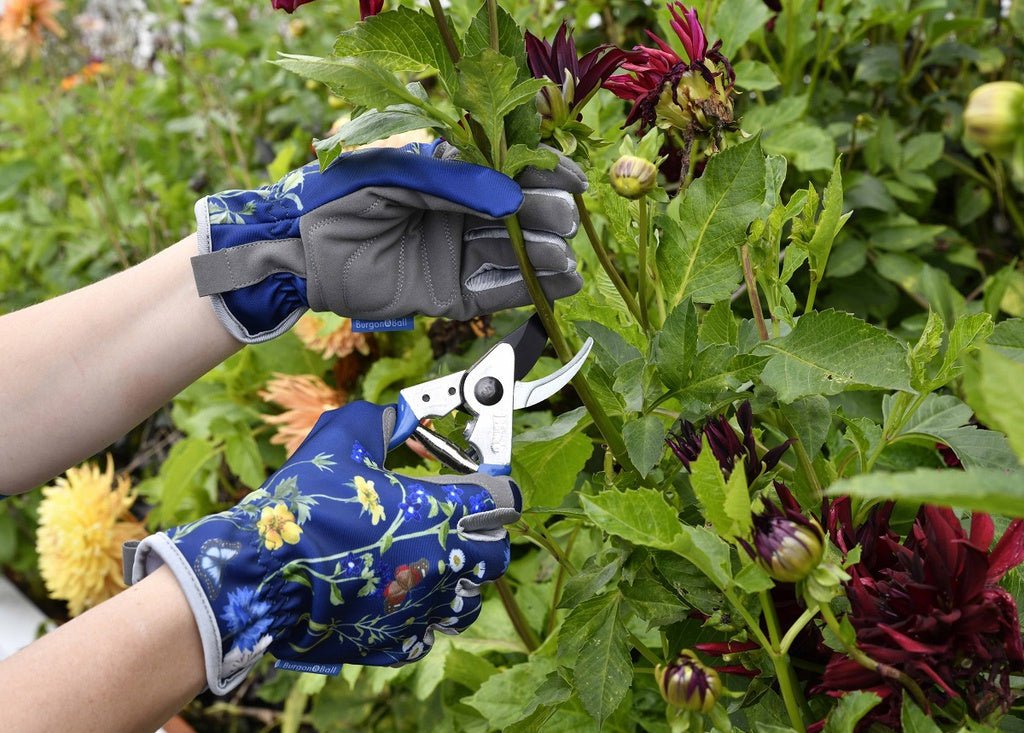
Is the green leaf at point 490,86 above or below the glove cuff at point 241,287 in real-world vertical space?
above

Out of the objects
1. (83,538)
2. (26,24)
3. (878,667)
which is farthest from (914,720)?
(26,24)

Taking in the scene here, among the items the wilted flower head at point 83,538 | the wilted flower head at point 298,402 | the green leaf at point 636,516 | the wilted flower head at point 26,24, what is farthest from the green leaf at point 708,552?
the wilted flower head at point 26,24

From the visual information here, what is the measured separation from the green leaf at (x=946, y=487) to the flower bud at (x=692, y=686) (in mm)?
188

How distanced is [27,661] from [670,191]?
60 cm

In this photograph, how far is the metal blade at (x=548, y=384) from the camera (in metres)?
0.64

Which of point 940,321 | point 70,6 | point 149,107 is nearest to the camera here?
point 940,321

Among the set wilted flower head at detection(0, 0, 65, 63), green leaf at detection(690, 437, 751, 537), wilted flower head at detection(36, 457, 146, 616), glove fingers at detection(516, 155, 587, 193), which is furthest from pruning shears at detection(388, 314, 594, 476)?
wilted flower head at detection(0, 0, 65, 63)

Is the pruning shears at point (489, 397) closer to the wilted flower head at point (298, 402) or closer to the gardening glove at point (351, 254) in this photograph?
the gardening glove at point (351, 254)

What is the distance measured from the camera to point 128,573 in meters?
0.67

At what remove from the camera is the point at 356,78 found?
0.54 m

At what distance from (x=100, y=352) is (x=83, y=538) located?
0.68 meters

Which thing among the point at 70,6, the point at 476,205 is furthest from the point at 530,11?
the point at 70,6

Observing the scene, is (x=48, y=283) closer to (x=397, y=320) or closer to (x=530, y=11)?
(x=530, y=11)

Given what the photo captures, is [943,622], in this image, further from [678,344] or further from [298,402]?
[298,402]
